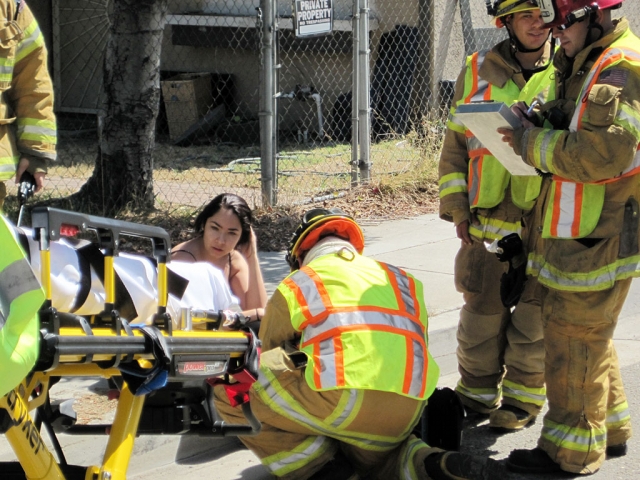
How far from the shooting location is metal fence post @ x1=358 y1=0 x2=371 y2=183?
8242 millimetres

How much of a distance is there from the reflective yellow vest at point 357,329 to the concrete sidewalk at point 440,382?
0.76 metres

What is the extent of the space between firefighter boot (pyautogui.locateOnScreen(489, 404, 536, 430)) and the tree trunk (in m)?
4.06

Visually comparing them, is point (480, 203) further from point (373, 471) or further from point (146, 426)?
point (146, 426)

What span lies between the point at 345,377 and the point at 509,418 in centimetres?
129

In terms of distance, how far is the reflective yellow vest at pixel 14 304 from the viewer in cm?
192

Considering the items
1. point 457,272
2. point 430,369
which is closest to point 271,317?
point 430,369

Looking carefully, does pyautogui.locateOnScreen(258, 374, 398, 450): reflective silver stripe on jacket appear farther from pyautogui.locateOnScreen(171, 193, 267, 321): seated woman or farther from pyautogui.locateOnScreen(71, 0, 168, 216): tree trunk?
pyautogui.locateOnScreen(71, 0, 168, 216): tree trunk

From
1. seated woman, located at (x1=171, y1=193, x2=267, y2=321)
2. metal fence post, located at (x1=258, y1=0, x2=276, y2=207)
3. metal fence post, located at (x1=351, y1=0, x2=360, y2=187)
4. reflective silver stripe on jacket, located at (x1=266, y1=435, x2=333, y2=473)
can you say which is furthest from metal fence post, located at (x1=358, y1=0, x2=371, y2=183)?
reflective silver stripe on jacket, located at (x1=266, y1=435, x2=333, y2=473)

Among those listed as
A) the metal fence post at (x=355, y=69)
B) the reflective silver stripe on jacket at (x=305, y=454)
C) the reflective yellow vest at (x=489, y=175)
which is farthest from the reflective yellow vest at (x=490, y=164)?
the metal fence post at (x=355, y=69)

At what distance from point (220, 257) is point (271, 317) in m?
A: 1.30

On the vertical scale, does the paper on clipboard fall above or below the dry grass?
above

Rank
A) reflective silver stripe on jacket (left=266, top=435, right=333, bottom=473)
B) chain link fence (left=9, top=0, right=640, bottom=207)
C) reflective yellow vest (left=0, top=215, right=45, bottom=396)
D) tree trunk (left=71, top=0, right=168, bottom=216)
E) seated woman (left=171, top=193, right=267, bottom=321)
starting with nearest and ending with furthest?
1. reflective yellow vest (left=0, top=215, right=45, bottom=396)
2. reflective silver stripe on jacket (left=266, top=435, right=333, bottom=473)
3. seated woman (left=171, top=193, right=267, bottom=321)
4. tree trunk (left=71, top=0, right=168, bottom=216)
5. chain link fence (left=9, top=0, right=640, bottom=207)

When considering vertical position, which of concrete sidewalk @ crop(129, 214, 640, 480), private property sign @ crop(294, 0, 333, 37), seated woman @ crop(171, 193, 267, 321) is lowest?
concrete sidewalk @ crop(129, 214, 640, 480)

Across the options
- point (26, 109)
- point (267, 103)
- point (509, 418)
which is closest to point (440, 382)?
point (509, 418)
